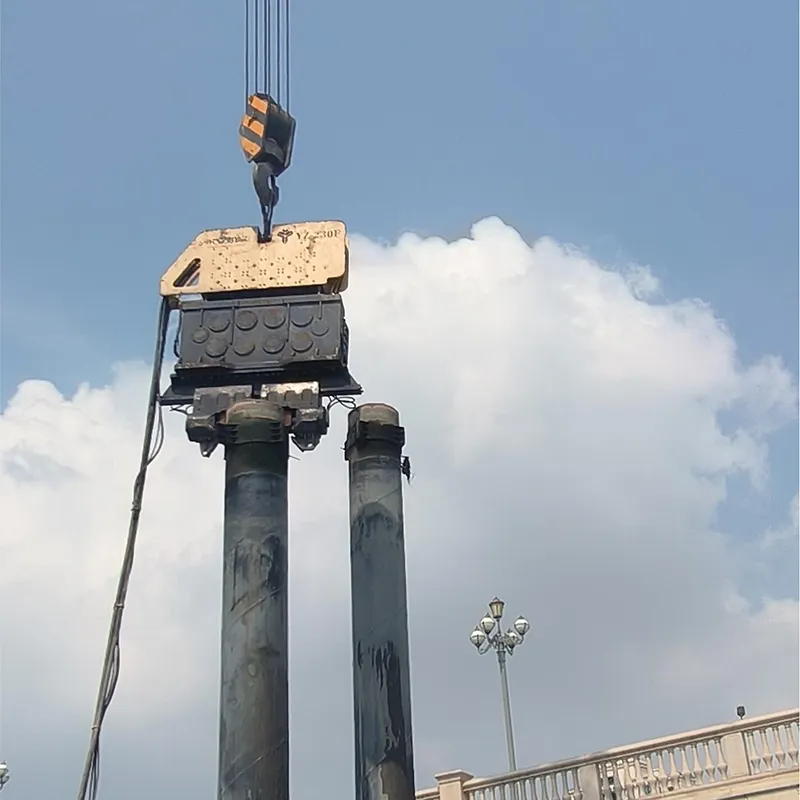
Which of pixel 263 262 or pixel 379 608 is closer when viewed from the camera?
pixel 379 608

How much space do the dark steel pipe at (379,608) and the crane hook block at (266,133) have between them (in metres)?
5.21

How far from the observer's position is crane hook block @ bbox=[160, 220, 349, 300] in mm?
21062

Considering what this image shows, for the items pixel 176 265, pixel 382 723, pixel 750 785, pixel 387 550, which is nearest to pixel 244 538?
pixel 387 550

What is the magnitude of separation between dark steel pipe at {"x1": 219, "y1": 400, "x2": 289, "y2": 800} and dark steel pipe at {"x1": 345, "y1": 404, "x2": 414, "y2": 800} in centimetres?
98

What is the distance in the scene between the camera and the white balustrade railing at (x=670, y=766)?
74.6 ft

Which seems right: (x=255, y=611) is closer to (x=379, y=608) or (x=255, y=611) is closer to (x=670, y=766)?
(x=379, y=608)

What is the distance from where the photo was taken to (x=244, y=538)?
1877 cm

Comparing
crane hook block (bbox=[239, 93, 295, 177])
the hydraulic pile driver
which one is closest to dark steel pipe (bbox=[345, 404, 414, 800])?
the hydraulic pile driver

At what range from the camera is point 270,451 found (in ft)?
63.4

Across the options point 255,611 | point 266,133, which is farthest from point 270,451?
point 266,133

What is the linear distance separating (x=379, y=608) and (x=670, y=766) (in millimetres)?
8038

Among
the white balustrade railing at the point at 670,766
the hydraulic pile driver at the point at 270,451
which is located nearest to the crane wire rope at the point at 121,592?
the hydraulic pile driver at the point at 270,451

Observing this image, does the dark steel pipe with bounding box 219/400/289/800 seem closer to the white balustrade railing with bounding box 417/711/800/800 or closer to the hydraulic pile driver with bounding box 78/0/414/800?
the hydraulic pile driver with bounding box 78/0/414/800

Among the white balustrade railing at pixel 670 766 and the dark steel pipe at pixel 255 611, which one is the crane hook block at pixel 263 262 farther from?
the white balustrade railing at pixel 670 766
